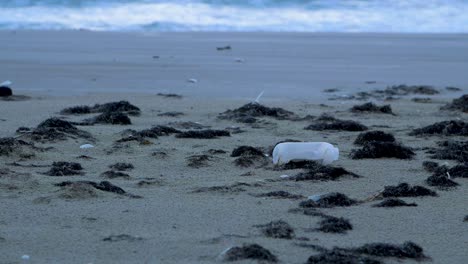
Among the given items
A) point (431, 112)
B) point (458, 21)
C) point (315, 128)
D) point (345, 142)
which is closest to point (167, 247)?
point (345, 142)

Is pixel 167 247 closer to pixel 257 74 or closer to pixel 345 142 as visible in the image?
pixel 345 142

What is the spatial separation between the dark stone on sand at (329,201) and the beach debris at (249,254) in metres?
0.90

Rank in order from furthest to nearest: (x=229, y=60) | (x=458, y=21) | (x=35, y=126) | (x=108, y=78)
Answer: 1. (x=458, y=21)
2. (x=229, y=60)
3. (x=108, y=78)
4. (x=35, y=126)

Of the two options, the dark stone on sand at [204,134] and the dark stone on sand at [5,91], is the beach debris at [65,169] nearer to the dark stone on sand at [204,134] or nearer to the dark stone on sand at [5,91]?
the dark stone on sand at [204,134]

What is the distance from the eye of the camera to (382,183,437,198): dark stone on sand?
4547 millimetres

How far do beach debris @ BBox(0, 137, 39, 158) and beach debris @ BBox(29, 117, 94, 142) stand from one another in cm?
50

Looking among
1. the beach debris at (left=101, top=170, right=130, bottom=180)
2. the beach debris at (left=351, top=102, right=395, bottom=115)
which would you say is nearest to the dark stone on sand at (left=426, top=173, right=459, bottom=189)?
the beach debris at (left=101, top=170, right=130, bottom=180)

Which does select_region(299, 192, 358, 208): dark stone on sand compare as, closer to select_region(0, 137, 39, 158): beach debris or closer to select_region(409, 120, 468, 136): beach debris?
select_region(0, 137, 39, 158): beach debris

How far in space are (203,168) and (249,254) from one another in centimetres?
199

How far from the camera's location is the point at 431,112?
8828 mm

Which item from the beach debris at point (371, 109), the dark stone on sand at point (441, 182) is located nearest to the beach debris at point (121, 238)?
the dark stone on sand at point (441, 182)

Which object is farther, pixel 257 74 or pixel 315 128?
pixel 257 74

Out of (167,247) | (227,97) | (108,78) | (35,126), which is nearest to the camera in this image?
(167,247)

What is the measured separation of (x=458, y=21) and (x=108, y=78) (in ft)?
50.9
